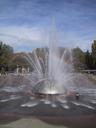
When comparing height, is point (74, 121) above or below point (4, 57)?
below

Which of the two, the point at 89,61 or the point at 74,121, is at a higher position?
the point at 89,61

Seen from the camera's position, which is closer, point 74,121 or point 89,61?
point 74,121

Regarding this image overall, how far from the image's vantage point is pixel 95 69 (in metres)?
93.3

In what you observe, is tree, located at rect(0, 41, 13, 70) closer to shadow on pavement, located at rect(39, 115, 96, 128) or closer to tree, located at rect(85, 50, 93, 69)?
tree, located at rect(85, 50, 93, 69)

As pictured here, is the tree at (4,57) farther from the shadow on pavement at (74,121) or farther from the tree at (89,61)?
the shadow on pavement at (74,121)

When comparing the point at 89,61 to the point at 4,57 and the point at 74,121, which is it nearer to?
the point at 4,57

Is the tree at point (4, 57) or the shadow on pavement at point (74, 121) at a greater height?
the tree at point (4, 57)

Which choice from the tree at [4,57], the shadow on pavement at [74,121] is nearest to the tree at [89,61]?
the tree at [4,57]

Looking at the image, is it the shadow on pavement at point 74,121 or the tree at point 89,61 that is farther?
the tree at point 89,61

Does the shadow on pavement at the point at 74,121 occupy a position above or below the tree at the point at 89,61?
below

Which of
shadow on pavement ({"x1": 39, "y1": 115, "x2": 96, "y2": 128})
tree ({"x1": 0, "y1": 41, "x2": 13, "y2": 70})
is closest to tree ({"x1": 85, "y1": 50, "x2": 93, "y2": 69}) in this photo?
tree ({"x1": 0, "y1": 41, "x2": 13, "y2": 70})

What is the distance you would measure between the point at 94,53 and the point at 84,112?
7657 cm

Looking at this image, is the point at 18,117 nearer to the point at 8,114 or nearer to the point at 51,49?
the point at 8,114

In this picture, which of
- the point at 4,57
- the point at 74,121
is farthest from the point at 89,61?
the point at 74,121
